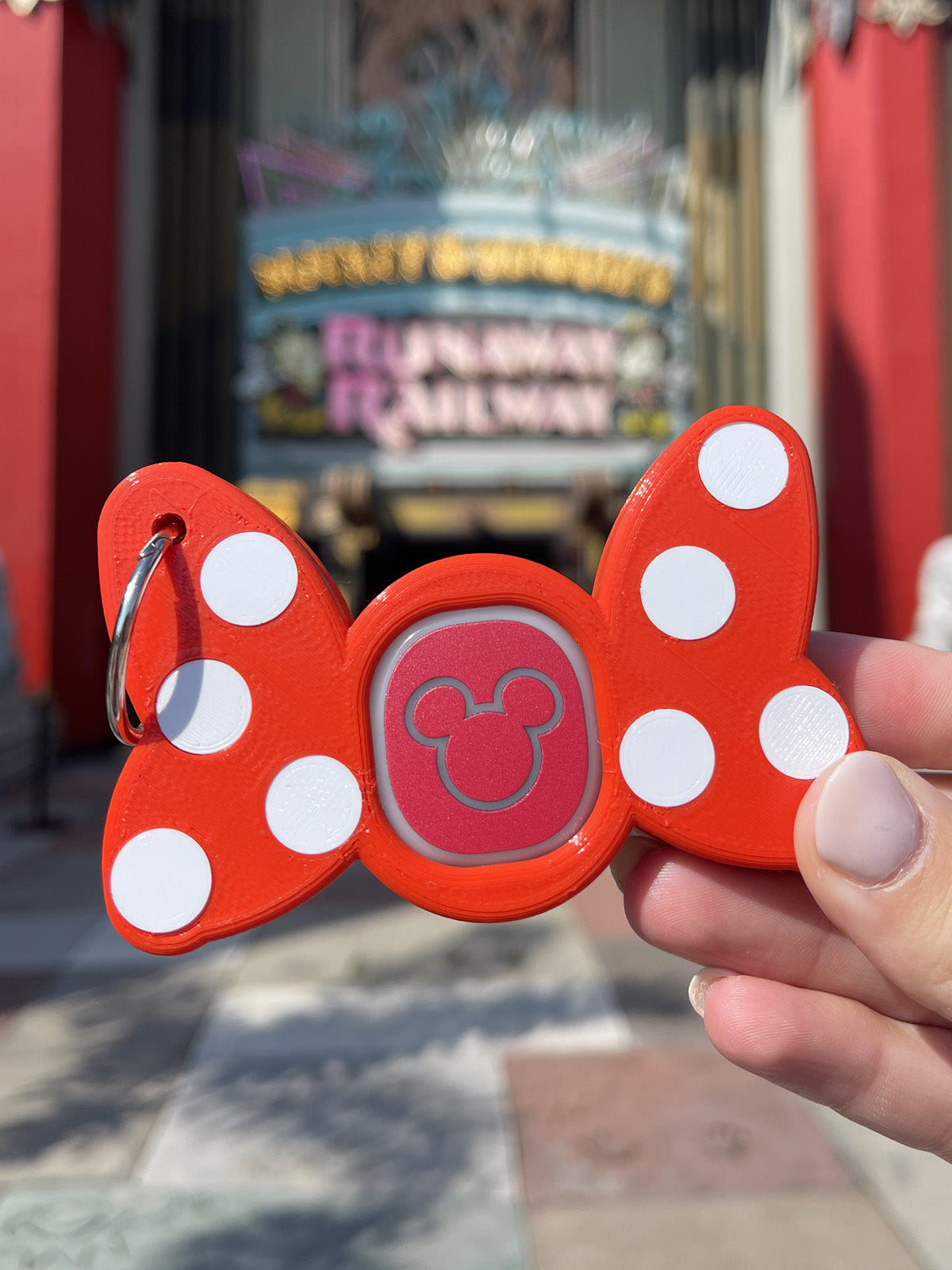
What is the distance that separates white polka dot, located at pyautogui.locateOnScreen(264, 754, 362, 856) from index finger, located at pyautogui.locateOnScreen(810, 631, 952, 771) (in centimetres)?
82

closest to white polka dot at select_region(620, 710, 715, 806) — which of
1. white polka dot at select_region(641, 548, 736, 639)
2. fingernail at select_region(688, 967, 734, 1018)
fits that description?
white polka dot at select_region(641, 548, 736, 639)

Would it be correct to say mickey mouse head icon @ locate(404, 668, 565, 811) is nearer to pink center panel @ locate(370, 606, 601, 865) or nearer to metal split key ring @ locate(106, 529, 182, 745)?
pink center panel @ locate(370, 606, 601, 865)

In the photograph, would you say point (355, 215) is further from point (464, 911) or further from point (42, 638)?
point (464, 911)

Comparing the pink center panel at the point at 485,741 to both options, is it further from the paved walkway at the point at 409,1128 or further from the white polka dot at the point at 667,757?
the paved walkway at the point at 409,1128

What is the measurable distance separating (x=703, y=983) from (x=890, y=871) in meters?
0.38

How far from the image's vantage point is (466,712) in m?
1.22

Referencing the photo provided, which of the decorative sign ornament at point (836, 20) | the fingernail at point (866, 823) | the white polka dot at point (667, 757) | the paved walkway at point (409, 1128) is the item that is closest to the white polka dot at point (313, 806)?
the white polka dot at point (667, 757)

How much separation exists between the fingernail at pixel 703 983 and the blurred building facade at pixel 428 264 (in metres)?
6.11

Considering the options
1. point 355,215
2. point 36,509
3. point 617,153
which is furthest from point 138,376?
point 617,153

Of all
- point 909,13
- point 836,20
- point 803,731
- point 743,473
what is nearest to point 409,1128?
point 803,731

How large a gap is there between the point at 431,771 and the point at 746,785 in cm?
45

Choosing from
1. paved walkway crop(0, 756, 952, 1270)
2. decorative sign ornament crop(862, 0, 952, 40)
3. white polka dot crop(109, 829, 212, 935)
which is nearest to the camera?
white polka dot crop(109, 829, 212, 935)

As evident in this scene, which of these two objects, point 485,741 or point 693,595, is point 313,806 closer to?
point 485,741

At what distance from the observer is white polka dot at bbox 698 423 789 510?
4.00ft
